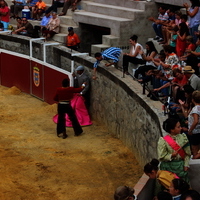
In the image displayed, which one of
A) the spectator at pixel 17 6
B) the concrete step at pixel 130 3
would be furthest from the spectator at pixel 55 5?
the concrete step at pixel 130 3

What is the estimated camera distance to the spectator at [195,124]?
9195 millimetres

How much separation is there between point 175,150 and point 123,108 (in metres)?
4.91

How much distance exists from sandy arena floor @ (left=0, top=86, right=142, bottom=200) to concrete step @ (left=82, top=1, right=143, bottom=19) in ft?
14.2

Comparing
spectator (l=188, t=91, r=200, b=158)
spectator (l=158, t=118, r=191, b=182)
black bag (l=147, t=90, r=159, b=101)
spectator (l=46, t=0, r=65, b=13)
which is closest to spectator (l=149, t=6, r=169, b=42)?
black bag (l=147, t=90, r=159, b=101)

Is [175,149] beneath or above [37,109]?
above

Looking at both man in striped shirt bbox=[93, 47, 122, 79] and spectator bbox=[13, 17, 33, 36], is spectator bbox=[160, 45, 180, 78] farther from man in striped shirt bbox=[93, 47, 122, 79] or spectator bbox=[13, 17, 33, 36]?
spectator bbox=[13, 17, 33, 36]

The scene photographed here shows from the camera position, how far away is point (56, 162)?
12.3 m

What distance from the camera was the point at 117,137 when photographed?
1369 centimetres

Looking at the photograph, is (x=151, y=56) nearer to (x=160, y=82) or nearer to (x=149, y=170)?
(x=160, y=82)

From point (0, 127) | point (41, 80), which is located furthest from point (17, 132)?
point (41, 80)

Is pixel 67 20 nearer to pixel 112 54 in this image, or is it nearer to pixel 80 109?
pixel 80 109

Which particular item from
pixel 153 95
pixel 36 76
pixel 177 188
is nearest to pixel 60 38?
pixel 36 76

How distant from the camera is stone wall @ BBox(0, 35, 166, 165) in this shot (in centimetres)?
1104

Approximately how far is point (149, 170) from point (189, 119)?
167 centimetres
